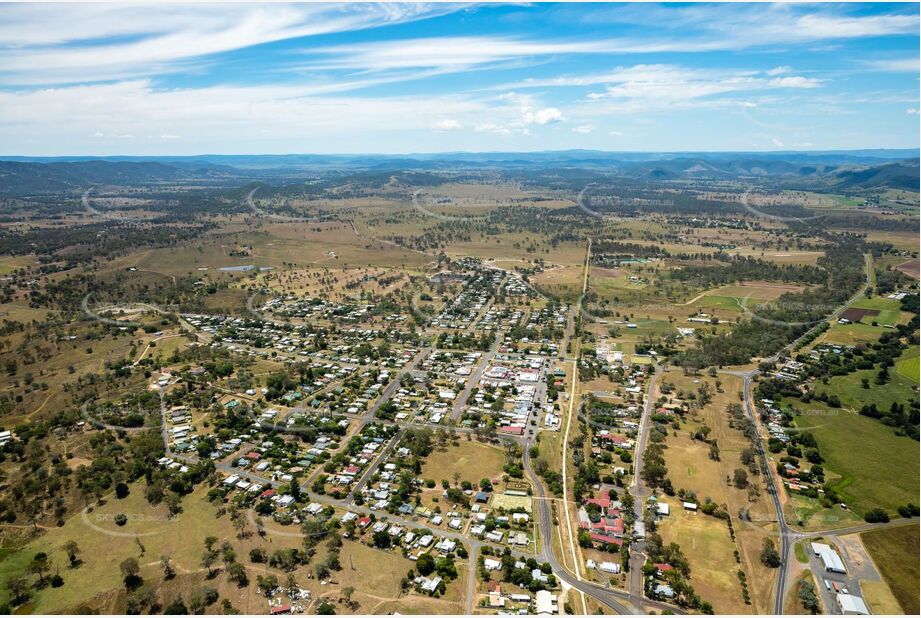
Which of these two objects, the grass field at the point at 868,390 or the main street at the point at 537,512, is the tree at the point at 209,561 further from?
the grass field at the point at 868,390

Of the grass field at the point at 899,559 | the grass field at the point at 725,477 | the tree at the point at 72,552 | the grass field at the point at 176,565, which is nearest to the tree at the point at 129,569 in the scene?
the grass field at the point at 176,565

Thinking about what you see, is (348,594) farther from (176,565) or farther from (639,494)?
(639,494)

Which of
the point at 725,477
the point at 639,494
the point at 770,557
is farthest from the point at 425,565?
the point at 725,477

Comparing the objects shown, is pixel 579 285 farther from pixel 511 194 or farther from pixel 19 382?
pixel 511 194

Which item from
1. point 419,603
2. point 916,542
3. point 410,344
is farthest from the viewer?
point 410,344

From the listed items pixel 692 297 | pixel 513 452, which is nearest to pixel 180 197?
pixel 692 297

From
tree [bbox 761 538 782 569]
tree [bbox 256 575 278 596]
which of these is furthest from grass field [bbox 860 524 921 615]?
tree [bbox 256 575 278 596]
